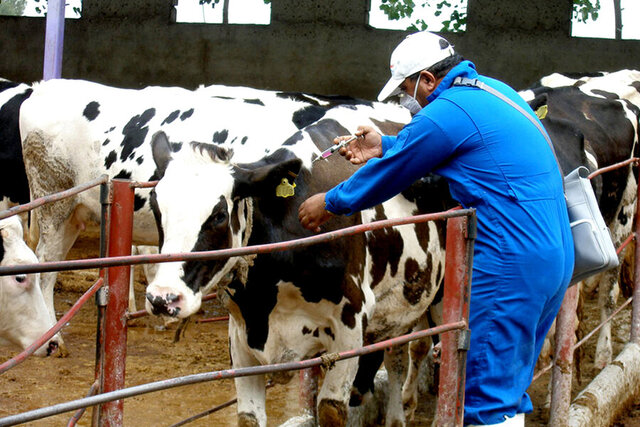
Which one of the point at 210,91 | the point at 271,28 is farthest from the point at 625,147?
the point at 271,28

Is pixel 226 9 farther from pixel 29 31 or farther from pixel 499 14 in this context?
pixel 499 14

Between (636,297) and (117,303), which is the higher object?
(117,303)

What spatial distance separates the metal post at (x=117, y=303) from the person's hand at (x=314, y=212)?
674 mm

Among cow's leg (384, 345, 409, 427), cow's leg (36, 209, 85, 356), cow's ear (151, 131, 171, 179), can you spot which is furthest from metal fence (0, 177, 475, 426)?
cow's leg (36, 209, 85, 356)

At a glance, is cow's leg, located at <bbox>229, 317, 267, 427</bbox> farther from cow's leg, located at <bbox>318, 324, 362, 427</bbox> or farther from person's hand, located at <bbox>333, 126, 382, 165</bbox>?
person's hand, located at <bbox>333, 126, 382, 165</bbox>

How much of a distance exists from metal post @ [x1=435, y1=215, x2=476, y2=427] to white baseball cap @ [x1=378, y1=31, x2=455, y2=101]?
0.62 metres

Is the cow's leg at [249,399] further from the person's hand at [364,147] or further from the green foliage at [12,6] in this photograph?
the green foliage at [12,6]

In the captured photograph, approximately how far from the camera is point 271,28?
1192 centimetres

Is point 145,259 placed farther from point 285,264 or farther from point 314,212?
point 285,264

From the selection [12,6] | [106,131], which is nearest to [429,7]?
[106,131]

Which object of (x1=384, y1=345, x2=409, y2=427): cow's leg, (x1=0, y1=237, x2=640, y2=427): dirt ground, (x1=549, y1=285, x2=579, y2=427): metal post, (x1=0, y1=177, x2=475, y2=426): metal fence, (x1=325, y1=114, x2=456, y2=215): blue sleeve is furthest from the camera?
(x1=0, y1=237, x2=640, y2=427): dirt ground

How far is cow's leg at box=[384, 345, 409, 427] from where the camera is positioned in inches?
197

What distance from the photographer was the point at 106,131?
6.43 metres

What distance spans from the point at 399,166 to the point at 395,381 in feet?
8.08
